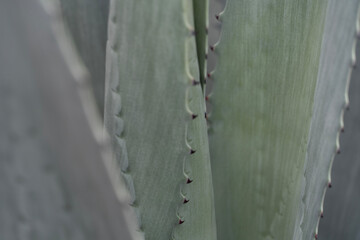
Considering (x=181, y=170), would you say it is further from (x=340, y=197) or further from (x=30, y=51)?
(x=340, y=197)

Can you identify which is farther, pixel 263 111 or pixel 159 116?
pixel 263 111

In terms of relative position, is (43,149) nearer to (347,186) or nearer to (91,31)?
(91,31)

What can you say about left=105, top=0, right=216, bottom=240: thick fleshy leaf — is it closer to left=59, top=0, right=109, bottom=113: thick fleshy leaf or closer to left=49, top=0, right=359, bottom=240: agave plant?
left=49, top=0, right=359, bottom=240: agave plant

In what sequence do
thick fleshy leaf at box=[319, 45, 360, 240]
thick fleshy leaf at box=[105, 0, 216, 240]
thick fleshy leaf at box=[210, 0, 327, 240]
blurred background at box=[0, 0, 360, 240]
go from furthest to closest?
thick fleshy leaf at box=[319, 45, 360, 240]
thick fleshy leaf at box=[210, 0, 327, 240]
thick fleshy leaf at box=[105, 0, 216, 240]
blurred background at box=[0, 0, 360, 240]

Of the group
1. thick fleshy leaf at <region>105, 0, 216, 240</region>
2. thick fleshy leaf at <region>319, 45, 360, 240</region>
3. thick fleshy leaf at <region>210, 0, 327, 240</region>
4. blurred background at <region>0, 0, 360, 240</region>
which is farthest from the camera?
thick fleshy leaf at <region>319, 45, 360, 240</region>

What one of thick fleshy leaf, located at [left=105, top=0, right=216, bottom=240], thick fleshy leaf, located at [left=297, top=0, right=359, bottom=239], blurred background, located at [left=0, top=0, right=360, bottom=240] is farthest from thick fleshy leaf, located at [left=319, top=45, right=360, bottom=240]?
blurred background, located at [left=0, top=0, right=360, bottom=240]

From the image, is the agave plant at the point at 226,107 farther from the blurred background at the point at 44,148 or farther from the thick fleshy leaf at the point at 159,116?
the blurred background at the point at 44,148

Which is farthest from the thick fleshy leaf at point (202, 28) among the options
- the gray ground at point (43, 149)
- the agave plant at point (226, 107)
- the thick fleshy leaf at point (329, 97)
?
the gray ground at point (43, 149)

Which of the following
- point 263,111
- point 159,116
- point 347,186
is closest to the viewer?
point 159,116

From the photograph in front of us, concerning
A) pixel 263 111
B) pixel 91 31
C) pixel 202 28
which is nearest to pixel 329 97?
pixel 263 111
